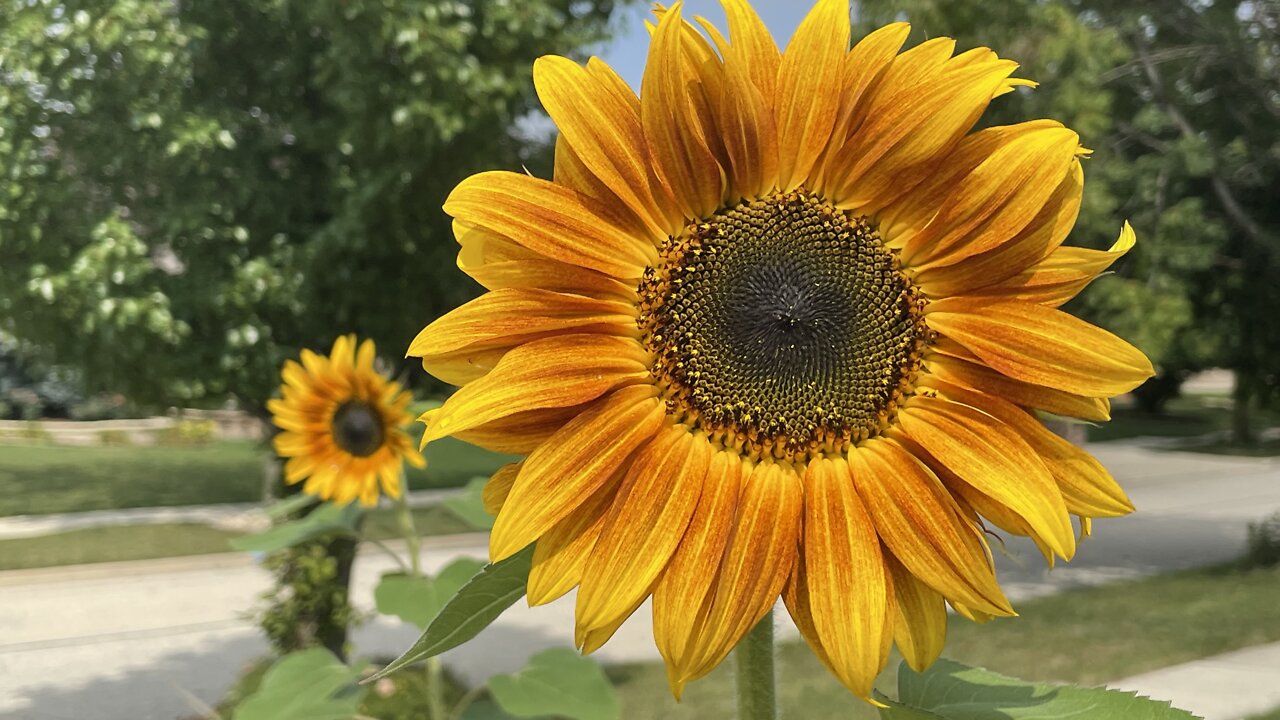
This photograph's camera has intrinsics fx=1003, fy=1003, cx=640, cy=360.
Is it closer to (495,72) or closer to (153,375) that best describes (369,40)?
(495,72)

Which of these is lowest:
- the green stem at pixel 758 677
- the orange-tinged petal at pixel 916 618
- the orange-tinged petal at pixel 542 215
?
the green stem at pixel 758 677

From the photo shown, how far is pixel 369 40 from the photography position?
4766mm

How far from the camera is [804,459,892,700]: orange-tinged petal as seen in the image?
1.98 ft

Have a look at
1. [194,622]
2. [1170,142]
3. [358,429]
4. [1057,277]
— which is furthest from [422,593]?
[1170,142]

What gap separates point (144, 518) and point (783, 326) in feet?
44.4

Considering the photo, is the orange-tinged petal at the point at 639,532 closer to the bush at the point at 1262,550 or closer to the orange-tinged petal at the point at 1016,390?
the orange-tinged petal at the point at 1016,390

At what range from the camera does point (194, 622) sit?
800cm

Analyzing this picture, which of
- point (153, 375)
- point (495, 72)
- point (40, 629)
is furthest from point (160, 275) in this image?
point (40, 629)

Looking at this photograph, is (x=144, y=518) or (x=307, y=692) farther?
(x=144, y=518)

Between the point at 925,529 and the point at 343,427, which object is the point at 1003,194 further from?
the point at 343,427

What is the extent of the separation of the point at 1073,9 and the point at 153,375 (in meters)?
7.33

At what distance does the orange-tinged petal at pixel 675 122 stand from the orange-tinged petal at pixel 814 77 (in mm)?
58

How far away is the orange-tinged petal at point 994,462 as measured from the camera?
614 mm

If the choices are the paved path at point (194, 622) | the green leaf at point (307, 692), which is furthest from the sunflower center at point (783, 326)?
the paved path at point (194, 622)
